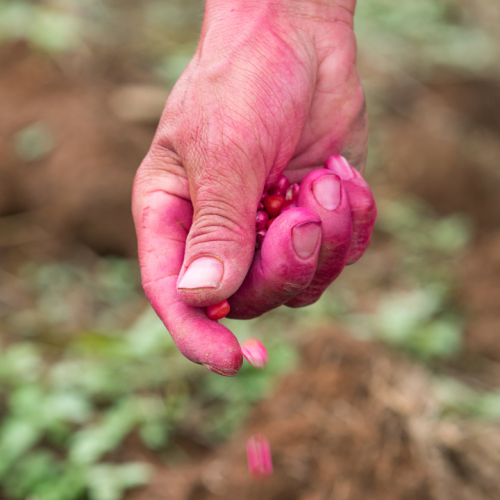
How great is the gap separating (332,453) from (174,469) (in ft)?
2.11

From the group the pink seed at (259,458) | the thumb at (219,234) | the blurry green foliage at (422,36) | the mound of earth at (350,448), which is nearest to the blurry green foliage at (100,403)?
the mound of earth at (350,448)

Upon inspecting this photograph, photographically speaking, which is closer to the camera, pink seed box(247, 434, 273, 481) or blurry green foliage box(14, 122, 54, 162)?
pink seed box(247, 434, 273, 481)

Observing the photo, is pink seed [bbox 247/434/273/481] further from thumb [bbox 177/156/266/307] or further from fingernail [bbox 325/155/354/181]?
Answer: fingernail [bbox 325/155/354/181]

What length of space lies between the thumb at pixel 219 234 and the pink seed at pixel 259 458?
864 millimetres

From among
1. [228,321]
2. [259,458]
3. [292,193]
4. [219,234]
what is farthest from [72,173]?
[219,234]

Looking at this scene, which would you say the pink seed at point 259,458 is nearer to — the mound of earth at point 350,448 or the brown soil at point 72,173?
the mound of earth at point 350,448

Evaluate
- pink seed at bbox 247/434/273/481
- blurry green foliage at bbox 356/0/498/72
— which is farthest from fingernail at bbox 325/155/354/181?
blurry green foliage at bbox 356/0/498/72

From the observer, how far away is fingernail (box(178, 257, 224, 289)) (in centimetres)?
102

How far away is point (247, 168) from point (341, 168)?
24cm

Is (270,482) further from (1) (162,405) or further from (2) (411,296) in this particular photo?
(2) (411,296)

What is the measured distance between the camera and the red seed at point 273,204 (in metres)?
1.22

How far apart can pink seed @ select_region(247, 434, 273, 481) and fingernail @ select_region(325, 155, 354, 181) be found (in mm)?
979

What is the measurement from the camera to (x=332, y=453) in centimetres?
169

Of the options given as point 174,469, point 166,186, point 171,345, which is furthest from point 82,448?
point 166,186
